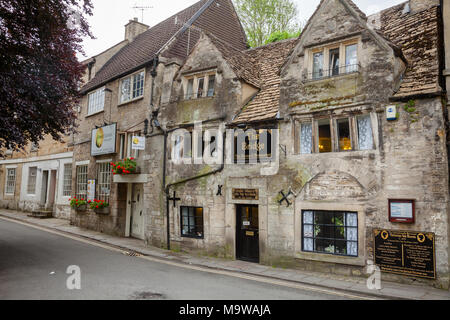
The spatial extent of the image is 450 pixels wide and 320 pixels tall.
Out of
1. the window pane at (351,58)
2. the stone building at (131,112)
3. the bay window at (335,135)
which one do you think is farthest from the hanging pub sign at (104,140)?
the window pane at (351,58)

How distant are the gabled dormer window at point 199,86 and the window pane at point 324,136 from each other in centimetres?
495

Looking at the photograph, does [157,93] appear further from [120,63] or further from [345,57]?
[345,57]

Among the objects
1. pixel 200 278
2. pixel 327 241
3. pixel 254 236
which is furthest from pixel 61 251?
pixel 327 241

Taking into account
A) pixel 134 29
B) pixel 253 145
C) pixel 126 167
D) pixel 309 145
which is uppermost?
pixel 134 29

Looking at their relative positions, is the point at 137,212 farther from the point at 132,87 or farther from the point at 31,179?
the point at 31,179

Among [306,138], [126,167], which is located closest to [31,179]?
[126,167]

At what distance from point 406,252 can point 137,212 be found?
12918 mm

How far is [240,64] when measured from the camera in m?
14.3

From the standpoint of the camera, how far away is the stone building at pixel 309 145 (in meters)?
9.25

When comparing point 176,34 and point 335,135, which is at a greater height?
point 176,34

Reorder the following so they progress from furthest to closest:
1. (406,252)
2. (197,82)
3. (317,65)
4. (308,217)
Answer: (197,82)
(317,65)
(308,217)
(406,252)

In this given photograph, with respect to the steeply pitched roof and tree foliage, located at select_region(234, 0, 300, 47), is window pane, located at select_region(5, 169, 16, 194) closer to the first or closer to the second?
the steeply pitched roof

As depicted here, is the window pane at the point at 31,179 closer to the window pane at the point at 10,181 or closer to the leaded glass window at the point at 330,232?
the window pane at the point at 10,181

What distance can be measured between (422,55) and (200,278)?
31.7 feet
